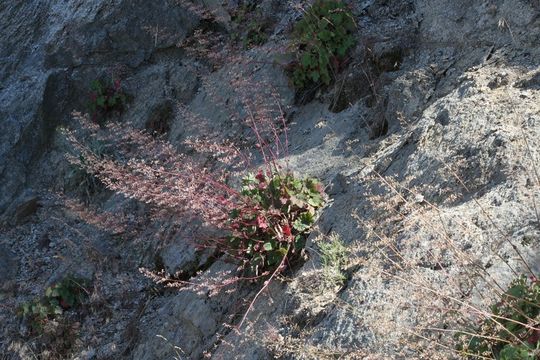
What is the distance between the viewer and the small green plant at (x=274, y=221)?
426 cm

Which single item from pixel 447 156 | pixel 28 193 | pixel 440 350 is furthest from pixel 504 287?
pixel 28 193

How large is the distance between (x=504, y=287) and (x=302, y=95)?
Answer: 2973mm

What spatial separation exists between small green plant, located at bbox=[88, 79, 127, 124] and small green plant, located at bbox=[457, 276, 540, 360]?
4.99m

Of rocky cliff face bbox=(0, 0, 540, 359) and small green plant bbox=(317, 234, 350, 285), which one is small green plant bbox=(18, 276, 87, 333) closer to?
rocky cliff face bbox=(0, 0, 540, 359)

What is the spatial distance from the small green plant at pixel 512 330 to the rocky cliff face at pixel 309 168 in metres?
0.19

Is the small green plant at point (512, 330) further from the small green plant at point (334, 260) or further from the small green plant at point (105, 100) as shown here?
the small green plant at point (105, 100)

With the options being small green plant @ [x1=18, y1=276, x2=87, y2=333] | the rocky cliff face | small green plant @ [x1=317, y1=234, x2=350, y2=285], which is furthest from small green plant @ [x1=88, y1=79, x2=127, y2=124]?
small green plant @ [x1=317, y1=234, x2=350, y2=285]

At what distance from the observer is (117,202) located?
21.1ft

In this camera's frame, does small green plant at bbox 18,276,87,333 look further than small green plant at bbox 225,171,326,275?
Yes

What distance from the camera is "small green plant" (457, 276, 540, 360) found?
2633 mm

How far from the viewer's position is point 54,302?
5707 millimetres

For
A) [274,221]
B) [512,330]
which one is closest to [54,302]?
[274,221]

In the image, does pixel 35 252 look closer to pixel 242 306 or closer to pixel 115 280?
pixel 115 280

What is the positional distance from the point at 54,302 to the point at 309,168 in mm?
2404
